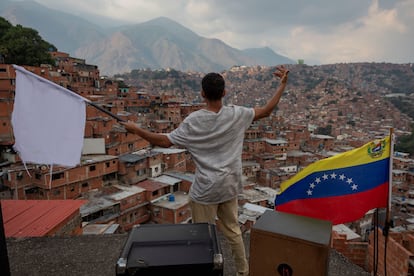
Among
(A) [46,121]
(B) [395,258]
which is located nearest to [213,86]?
(A) [46,121]

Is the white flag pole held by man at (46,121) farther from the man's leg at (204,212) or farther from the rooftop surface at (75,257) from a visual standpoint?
the rooftop surface at (75,257)

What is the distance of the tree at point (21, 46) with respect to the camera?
2438 cm

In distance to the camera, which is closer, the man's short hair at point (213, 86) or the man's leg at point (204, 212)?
the man's short hair at point (213, 86)

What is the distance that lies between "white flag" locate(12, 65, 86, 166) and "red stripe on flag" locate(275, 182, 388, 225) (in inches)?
73.8

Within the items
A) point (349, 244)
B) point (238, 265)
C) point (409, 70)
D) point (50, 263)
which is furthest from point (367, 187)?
point (409, 70)

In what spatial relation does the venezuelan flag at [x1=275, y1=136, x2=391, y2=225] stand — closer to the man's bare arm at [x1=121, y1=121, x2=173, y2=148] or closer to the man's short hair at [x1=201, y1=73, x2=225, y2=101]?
the man's short hair at [x1=201, y1=73, x2=225, y2=101]

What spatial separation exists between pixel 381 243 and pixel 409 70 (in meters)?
148

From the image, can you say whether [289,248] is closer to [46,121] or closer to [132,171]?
[46,121]

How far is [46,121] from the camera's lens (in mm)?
2203

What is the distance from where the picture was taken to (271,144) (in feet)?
119

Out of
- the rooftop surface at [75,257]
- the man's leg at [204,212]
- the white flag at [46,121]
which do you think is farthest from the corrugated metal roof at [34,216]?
the man's leg at [204,212]

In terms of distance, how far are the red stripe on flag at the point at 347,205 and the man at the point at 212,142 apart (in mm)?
711

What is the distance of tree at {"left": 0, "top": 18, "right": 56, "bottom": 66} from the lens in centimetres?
2438

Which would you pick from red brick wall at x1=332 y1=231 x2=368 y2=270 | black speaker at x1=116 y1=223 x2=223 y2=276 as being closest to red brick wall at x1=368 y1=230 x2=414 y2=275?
red brick wall at x1=332 y1=231 x2=368 y2=270
